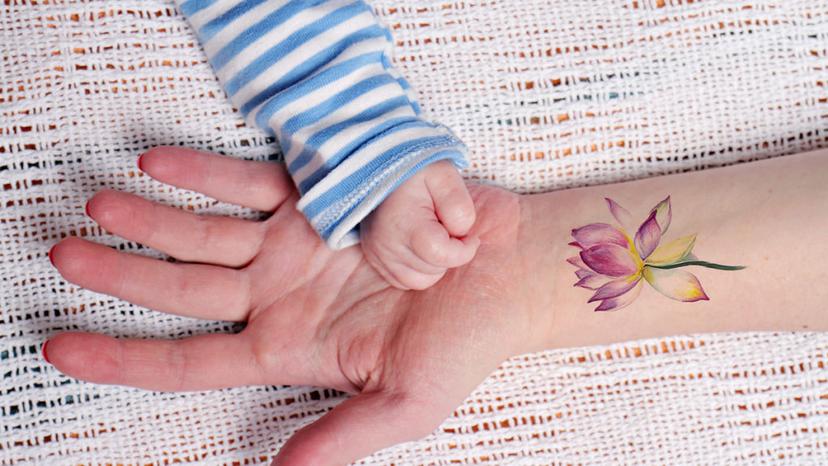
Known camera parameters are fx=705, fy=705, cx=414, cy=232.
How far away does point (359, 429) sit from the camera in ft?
2.51

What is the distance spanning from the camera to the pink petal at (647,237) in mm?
854

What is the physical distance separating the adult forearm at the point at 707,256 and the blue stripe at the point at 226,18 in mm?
437

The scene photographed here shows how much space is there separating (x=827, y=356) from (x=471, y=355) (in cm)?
50

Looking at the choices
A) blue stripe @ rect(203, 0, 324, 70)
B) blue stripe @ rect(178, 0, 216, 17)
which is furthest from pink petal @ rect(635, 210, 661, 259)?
blue stripe @ rect(178, 0, 216, 17)

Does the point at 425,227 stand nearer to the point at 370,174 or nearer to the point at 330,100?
the point at 370,174

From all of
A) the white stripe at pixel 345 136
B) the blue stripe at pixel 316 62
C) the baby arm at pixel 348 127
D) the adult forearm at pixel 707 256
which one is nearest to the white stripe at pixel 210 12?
the baby arm at pixel 348 127

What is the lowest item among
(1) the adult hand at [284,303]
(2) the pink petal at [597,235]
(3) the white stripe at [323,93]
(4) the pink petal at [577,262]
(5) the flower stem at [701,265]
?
(1) the adult hand at [284,303]

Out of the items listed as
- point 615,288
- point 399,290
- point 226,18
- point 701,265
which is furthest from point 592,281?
point 226,18

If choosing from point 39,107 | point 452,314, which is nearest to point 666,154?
point 452,314

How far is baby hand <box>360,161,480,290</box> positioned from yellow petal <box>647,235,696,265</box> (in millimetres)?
219

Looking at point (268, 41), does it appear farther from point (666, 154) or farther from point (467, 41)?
point (666, 154)

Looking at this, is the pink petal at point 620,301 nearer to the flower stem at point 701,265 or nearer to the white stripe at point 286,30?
the flower stem at point 701,265

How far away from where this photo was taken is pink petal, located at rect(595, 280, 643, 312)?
33.8 inches

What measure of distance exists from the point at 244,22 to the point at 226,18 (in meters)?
0.03
